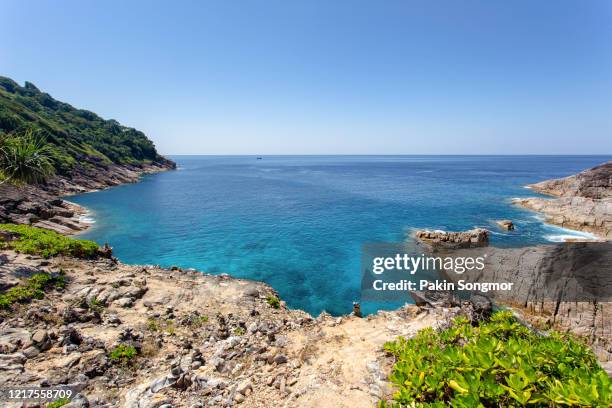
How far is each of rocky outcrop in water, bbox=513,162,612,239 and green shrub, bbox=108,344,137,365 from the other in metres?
58.4

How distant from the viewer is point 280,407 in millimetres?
8586

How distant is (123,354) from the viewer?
38.0 feet

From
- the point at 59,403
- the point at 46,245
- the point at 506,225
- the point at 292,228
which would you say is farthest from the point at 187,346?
the point at 506,225

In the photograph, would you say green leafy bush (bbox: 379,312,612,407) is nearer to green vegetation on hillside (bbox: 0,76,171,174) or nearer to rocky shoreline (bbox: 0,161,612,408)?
rocky shoreline (bbox: 0,161,612,408)

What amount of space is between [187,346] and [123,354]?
99.2 inches

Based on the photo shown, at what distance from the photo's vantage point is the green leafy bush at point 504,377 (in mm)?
4684

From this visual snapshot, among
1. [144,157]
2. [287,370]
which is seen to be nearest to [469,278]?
[287,370]

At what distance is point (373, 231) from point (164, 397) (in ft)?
126

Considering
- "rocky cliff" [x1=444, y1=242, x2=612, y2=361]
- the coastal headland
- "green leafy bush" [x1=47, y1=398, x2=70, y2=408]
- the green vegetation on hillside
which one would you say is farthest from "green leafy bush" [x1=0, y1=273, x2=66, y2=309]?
the green vegetation on hillside

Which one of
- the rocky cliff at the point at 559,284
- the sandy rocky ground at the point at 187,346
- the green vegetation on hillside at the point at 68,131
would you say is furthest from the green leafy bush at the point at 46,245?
the green vegetation on hillside at the point at 68,131

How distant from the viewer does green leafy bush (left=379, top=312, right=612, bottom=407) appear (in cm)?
468

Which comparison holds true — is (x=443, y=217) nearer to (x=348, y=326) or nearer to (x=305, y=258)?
(x=305, y=258)

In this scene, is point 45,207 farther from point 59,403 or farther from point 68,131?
point 68,131

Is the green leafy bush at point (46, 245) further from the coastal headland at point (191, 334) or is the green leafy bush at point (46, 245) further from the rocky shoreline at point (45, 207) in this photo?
the rocky shoreline at point (45, 207)
